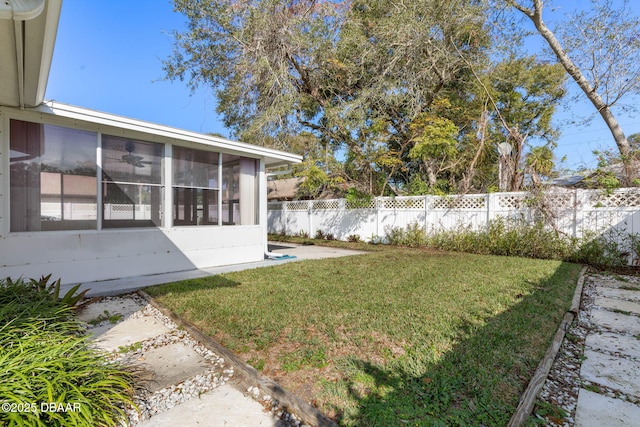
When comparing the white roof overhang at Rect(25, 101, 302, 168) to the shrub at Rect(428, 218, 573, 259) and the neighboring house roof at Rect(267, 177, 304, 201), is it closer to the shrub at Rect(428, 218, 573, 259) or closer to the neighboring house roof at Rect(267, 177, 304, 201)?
the shrub at Rect(428, 218, 573, 259)

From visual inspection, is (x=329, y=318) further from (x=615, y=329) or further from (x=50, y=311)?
(x=615, y=329)

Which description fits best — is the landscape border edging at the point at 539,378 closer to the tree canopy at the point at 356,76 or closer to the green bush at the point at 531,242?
the green bush at the point at 531,242

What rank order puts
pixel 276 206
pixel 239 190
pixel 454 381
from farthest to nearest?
pixel 276 206 → pixel 239 190 → pixel 454 381

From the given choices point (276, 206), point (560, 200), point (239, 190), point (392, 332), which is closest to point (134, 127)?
point (239, 190)

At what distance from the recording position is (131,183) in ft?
17.4

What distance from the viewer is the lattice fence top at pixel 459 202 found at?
867cm

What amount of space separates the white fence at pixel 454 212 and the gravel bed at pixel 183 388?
8175 mm

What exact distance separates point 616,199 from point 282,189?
16109 mm

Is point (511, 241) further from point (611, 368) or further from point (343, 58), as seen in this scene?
point (343, 58)

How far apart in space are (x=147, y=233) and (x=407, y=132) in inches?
426

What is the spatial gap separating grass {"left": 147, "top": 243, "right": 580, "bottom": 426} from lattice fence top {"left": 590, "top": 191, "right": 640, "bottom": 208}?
2.40 m

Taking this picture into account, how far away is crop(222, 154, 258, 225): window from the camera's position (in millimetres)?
6680

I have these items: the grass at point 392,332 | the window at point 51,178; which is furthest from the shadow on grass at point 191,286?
the window at point 51,178

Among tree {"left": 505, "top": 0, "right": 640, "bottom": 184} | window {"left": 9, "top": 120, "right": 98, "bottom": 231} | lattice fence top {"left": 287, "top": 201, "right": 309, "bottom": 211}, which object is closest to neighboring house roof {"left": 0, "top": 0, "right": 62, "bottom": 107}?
window {"left": 9, "top": 120, "right": 98, "bottom": 231}
